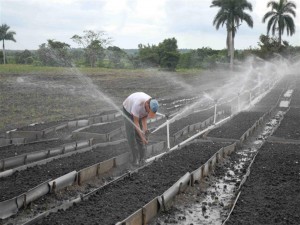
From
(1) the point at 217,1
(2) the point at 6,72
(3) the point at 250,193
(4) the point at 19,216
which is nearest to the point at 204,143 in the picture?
(3) the point at 250,193

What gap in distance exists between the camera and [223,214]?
6.31 meters

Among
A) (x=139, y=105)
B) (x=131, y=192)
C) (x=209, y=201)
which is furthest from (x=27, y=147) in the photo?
(x=209, y=201)

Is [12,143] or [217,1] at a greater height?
[217,1]

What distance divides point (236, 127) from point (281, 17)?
53876mm

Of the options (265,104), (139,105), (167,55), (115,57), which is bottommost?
(265,104)

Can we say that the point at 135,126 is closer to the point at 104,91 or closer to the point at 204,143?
the point at 204,143

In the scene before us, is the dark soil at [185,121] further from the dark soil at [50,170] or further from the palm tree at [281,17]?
the palm tree at [281,17]

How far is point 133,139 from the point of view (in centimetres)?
872

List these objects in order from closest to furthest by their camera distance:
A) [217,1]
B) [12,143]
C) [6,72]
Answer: [12,143] < [6,72] < [217,1]

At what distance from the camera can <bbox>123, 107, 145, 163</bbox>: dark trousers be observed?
28.3 feet

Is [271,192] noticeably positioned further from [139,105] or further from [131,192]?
[139,105]

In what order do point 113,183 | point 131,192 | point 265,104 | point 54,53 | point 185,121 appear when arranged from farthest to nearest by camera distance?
point 54,53
point 265,104
point 185,121
point 113,183
point 131,192

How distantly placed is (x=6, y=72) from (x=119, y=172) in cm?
2415

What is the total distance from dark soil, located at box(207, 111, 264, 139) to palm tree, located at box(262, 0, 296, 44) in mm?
49788
